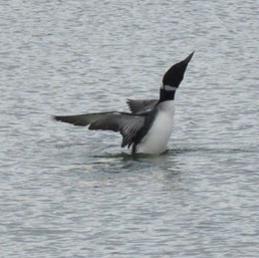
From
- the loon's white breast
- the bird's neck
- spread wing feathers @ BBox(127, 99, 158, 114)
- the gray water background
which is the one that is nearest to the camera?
the gray water background

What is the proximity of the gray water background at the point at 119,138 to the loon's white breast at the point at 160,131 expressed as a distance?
0.17 metres

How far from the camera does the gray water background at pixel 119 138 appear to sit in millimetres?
11664

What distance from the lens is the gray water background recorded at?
11664mm

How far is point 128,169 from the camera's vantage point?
14.3 meters

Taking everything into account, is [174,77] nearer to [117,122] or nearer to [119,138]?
[117,122]

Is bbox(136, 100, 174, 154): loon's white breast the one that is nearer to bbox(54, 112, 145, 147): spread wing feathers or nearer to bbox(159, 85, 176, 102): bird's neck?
bbox(159, 85, 176, 102): bird's neck

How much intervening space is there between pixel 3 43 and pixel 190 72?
3673 millimetres

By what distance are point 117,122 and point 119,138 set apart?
3.78 ft

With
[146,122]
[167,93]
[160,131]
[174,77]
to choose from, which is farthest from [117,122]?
[174,77]

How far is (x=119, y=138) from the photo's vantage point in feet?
52.5

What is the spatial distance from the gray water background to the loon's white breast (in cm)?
17

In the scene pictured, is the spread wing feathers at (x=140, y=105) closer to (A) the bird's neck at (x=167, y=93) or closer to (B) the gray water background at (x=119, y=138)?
(B) the gray water background at (x=119, y=138)

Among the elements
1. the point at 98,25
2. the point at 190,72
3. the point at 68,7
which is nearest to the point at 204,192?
the point at 190,72

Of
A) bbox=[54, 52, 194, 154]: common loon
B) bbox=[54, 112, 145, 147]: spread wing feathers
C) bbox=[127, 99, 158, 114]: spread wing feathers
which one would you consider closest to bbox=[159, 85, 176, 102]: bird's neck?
bbox=[54, 52, 194, 154]: common loon
